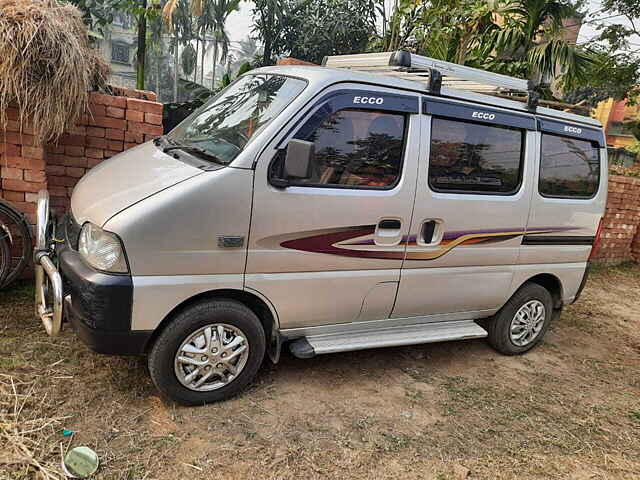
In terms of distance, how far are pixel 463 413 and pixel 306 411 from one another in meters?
1.17

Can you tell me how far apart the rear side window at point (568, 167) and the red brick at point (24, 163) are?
4.20m

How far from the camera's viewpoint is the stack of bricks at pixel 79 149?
13.0 ft

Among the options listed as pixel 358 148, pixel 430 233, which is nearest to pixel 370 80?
pixel 358 148

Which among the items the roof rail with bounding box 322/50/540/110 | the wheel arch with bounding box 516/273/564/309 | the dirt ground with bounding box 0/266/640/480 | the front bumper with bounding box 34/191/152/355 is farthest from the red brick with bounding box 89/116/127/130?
the wheel arch with bounding box 516/273/564/309

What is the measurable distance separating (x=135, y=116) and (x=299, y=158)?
2.41m

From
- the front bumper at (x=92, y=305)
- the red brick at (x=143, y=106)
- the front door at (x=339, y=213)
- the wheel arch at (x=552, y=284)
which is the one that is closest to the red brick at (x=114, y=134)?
the red brick at (x=143, y=106)

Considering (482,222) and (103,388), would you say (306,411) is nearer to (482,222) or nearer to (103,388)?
(103,388)

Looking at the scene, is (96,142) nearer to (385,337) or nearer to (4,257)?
(4,257)

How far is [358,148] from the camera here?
320cm

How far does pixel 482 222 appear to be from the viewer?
3.71 meters

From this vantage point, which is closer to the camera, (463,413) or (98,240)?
(98,240)

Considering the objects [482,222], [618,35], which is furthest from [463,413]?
[618,35]

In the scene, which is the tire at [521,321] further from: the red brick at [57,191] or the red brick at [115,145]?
the red brick at [57,191]

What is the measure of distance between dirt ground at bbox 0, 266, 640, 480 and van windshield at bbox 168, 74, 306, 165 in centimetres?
162
